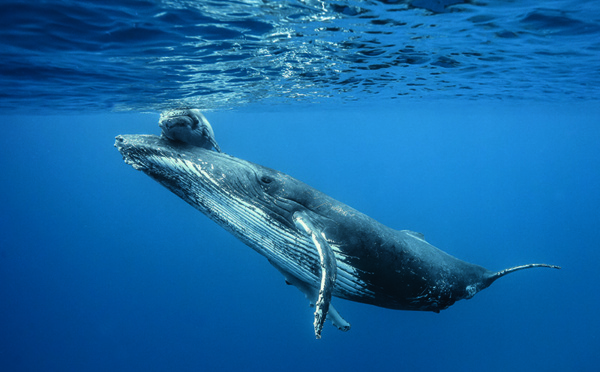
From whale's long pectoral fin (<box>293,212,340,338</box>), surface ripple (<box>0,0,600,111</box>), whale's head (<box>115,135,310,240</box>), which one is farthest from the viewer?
surface ripple (<box>0,0,600,111</box>)

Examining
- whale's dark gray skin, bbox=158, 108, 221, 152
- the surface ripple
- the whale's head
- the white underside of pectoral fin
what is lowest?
the white underside of pectoral fin

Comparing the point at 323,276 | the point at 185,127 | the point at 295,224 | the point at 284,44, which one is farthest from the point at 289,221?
the point at 284,44

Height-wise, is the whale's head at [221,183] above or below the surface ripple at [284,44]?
below

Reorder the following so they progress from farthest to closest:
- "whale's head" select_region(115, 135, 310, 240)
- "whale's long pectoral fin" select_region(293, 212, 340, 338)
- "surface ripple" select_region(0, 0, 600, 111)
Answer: "surface ripple" select_region(0, 0, 600, 111) < "whale's head" select_region(115, 135, 310, 240) < "whale's long pectoral fin" select_region(293, 212, 340, 338)

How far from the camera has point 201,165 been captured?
304 centimetres

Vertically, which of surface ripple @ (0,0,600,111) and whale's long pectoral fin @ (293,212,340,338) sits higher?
surface ripple @ (0,0,600,111)

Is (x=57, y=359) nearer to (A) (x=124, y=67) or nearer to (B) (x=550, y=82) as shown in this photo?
(A) (x=124, y=67)

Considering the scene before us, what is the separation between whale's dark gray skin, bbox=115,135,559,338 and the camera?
3061 millimetres

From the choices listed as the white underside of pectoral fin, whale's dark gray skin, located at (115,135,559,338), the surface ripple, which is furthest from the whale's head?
the surface ripple

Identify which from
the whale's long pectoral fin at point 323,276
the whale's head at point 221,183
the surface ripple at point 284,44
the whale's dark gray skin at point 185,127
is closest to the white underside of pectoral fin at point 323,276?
the whale's long pectoral fin at point 323,276

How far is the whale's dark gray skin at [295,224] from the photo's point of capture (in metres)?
3.06

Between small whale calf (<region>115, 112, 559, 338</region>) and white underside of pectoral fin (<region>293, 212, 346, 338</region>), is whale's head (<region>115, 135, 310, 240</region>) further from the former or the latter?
white underside of pectoral fin (<region>293, 212, 346, 338</region>)

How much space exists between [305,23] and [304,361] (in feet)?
89.2

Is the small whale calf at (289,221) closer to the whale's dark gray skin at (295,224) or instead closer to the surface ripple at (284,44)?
the whale's dark gray skin at (295,224)
